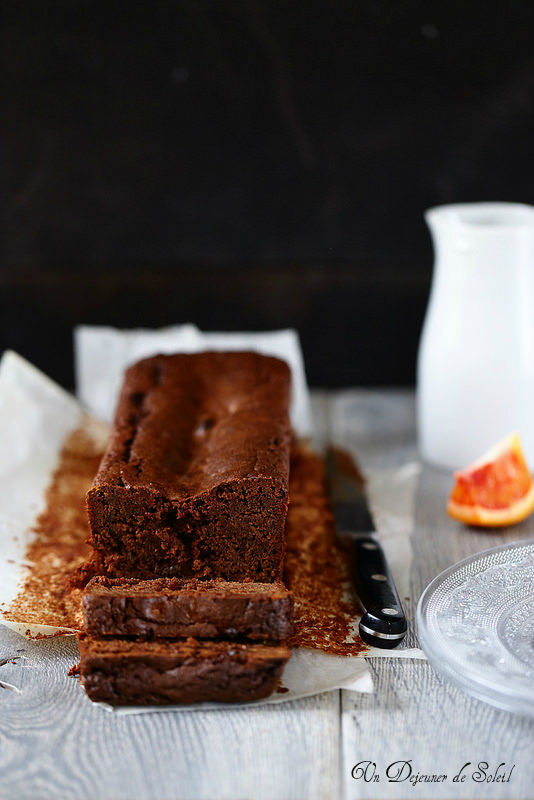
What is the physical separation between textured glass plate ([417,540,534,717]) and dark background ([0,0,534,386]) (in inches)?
58.0

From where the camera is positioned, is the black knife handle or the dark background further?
Answer: the dark background

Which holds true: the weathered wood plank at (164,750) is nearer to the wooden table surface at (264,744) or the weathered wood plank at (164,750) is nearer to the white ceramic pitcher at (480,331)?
the wooden table surface at (264,744)

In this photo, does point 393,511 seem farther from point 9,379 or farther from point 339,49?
point 339,49

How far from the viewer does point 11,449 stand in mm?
2436

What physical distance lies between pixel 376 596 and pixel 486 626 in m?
0.24

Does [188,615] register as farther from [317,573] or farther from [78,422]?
[78,422]

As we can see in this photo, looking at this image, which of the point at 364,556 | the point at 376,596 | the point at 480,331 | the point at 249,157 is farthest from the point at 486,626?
the point at 249,157

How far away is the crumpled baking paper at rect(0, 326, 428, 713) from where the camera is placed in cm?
159

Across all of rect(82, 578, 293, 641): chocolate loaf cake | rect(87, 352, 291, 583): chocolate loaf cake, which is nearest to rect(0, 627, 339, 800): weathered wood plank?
rect(82, 578, 293, 641): chocolate loaf cake

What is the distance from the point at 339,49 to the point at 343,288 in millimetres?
796

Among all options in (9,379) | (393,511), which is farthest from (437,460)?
(9,379)

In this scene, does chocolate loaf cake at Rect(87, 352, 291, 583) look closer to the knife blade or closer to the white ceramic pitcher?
the knife blade

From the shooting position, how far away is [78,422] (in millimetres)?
2746

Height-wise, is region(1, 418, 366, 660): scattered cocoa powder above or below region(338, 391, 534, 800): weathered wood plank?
below
